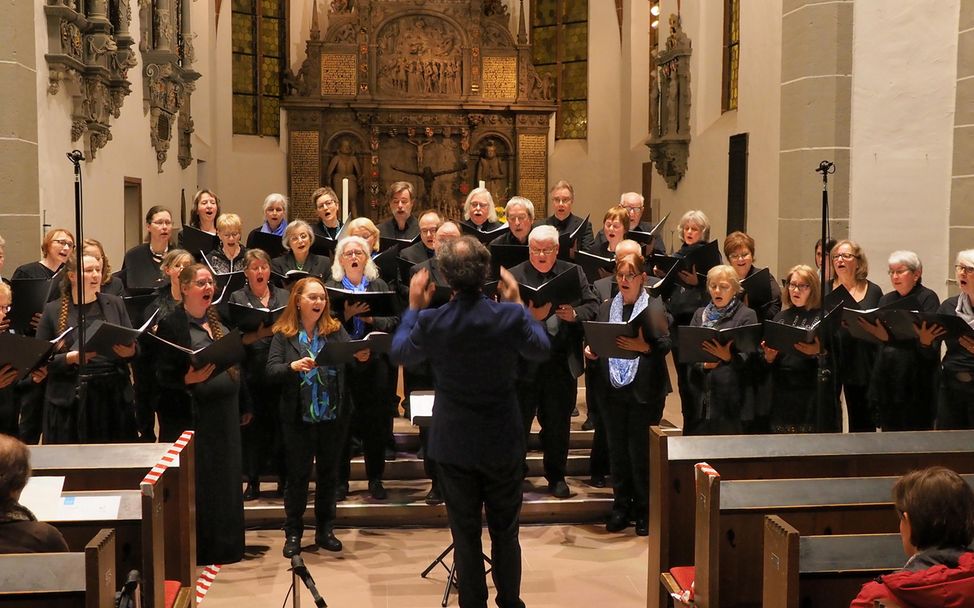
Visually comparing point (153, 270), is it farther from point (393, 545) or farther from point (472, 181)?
point (472, 181)

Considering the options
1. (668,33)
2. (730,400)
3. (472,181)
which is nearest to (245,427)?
(730,400)

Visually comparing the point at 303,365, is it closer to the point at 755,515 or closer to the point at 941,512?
the point at 755,515

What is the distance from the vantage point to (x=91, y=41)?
8.62 metres

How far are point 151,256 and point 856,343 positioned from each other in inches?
167

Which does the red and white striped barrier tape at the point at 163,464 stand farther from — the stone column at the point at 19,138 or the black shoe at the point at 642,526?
the stone column at the point at 19,138

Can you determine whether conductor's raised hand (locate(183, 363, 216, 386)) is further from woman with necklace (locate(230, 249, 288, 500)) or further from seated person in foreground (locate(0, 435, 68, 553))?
seated person in foreground (locate(0, 435, 68, 553))

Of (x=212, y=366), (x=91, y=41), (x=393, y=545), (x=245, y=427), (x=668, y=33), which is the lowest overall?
(x=393, y=545)

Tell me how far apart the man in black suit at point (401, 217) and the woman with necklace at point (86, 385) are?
7.35ft

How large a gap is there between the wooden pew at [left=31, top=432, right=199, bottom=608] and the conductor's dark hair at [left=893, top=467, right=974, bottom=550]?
7.34ft

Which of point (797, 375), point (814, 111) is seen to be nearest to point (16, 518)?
point (797, 375)

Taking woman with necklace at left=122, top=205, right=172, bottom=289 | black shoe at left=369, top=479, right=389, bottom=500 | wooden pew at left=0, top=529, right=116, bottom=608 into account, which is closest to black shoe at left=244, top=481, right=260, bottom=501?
black shoe at left=369, top=479, right=389, bottom=500

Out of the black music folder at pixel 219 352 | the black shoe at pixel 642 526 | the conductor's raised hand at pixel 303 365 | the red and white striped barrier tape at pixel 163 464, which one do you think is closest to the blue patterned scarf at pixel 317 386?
the conductor's raised hand at pixel 303 365

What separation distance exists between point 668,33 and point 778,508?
10586 mm

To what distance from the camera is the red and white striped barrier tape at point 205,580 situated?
4957 millimetres
